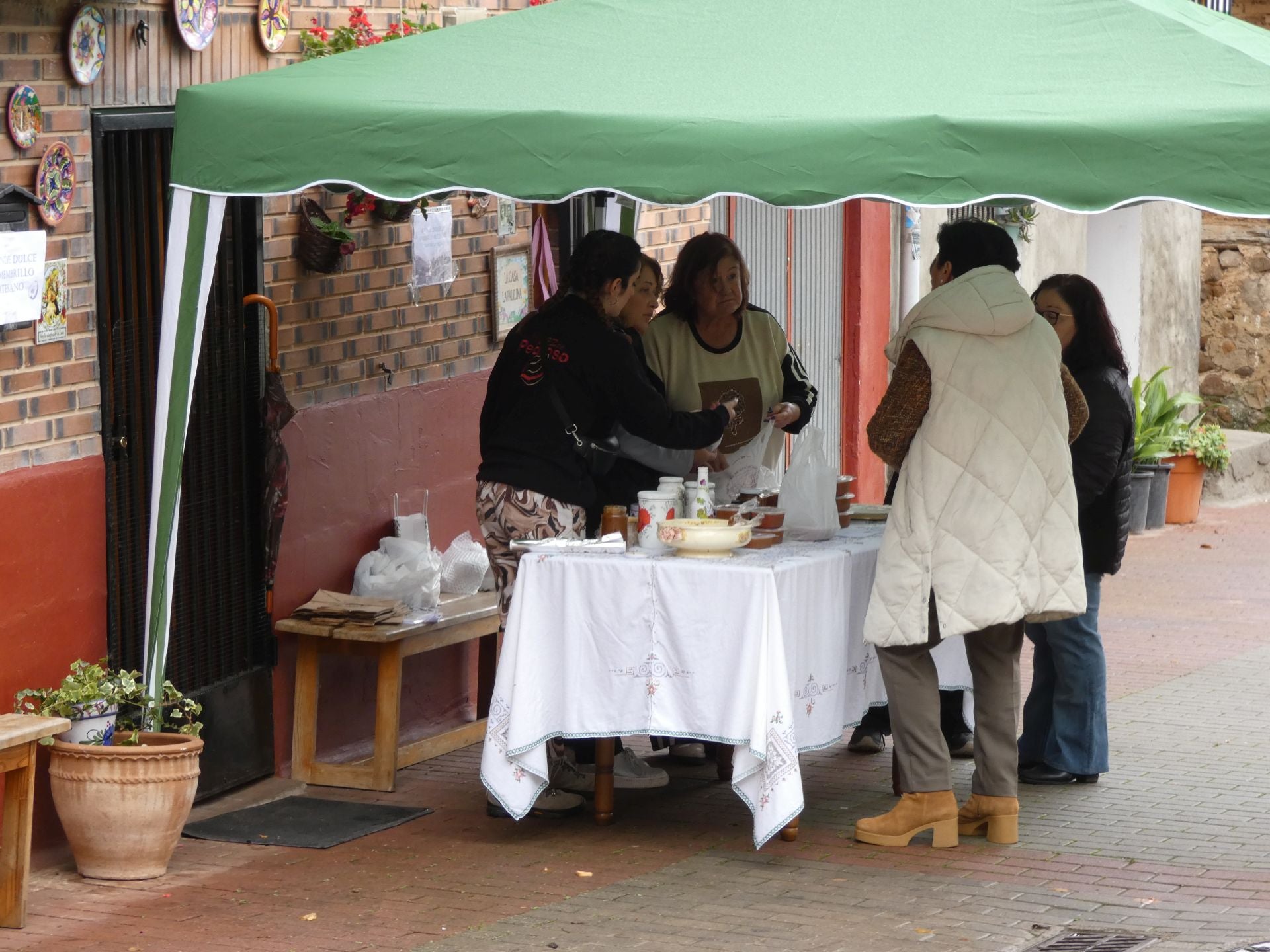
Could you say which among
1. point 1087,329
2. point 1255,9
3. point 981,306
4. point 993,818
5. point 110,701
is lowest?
point 993,818

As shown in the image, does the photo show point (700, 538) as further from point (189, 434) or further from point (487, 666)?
point (487, 666)

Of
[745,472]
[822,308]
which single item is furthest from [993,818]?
[822,308]

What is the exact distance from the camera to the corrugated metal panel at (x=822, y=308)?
12.6m

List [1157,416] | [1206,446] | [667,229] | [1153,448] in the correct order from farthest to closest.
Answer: [1206,446] < [1157,416] < [1153,448] < [667,229]

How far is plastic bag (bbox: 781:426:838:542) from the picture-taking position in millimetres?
6906

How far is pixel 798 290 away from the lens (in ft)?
41.4

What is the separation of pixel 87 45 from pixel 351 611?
2.24m

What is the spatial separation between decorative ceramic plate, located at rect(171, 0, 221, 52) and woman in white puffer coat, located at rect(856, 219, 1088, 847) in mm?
2565

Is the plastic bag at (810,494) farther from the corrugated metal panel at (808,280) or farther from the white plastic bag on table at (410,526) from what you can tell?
the corrugated metal panel at (808,280)

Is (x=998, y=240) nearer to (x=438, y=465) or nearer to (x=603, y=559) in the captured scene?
(x=603, y=559)

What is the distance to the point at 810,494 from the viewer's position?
22.7 feet

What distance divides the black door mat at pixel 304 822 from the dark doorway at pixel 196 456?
0.78ft

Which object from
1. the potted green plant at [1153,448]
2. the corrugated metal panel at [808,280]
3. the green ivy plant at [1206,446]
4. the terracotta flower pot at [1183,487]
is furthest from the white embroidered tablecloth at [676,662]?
the green ivy plant at [1206,446]

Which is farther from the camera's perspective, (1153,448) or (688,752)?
(1153,448)
